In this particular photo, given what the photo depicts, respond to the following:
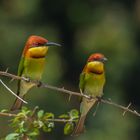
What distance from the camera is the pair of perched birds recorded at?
4.34 meters

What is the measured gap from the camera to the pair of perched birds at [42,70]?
4.34m

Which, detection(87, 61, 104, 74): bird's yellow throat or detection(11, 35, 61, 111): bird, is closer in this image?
detection(11, 35, 61, 111): bird

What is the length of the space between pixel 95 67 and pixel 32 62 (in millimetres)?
287

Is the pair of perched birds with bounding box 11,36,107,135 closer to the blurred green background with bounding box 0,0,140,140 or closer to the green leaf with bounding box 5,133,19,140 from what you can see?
the green leaf with bounding box 5,133,19,140

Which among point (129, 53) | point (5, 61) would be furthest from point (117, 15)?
point (5, 61)

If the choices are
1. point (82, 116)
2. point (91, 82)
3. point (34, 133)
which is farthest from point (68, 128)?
point (91, 82)

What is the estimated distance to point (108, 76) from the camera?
1317cm

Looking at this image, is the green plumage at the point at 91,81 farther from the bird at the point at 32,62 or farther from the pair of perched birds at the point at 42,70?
the bird at the point at 32,62

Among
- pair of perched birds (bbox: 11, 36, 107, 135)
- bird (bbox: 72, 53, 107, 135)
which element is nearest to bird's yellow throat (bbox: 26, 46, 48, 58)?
pair of perched birds (bbox: 11, 36, 107, 135)

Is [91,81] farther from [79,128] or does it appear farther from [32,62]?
[79,128]

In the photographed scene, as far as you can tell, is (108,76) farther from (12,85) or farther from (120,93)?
(12,85)

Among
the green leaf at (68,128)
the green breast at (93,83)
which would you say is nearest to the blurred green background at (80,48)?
the green breast at (93,83)

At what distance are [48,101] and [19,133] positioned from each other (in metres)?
8.65

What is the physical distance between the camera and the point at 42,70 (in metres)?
4.45
